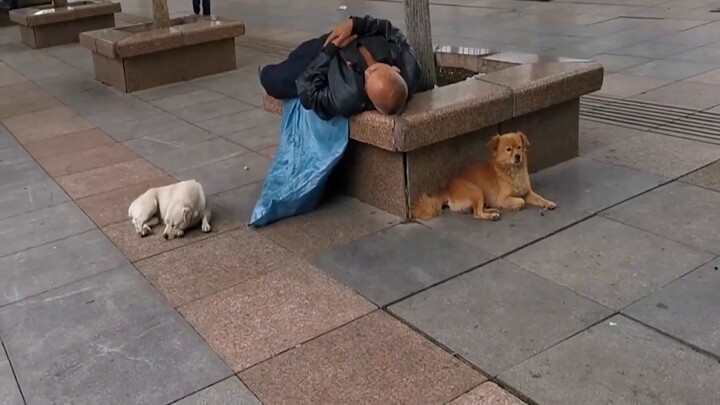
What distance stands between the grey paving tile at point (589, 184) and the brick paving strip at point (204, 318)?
3.75 feet

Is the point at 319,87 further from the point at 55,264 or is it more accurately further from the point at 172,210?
the point at 55,264

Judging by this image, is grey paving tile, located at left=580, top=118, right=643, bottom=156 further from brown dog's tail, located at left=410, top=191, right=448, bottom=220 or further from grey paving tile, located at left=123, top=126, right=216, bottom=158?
grey paving tile, located at left=123, top=126, right=216, bottom=158

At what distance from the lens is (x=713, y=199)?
4891 millimetres

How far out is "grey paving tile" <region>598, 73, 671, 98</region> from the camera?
7.62 metres

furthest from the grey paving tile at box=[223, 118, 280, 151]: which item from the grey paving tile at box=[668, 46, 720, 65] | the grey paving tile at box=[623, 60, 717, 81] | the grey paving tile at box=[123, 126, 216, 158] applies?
the grey paving tile at box=[668, 46, 720, 65]

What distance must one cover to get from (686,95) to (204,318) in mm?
5256

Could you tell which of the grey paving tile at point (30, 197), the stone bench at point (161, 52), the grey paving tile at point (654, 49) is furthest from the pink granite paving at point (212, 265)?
the grey paving tile at point (654, 49)

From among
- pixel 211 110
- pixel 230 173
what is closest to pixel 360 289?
pixel 230 173

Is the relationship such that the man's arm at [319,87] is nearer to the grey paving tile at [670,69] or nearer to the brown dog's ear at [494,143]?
the brown dog's ear at [494,143]

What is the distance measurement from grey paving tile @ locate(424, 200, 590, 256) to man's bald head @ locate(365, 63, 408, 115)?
757mm

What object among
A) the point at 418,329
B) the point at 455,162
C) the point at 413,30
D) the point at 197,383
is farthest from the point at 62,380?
the point at 413,30

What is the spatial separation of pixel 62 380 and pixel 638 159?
413 cm

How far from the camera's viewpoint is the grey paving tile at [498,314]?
3.48 meters

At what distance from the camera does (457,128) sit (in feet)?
16.3
